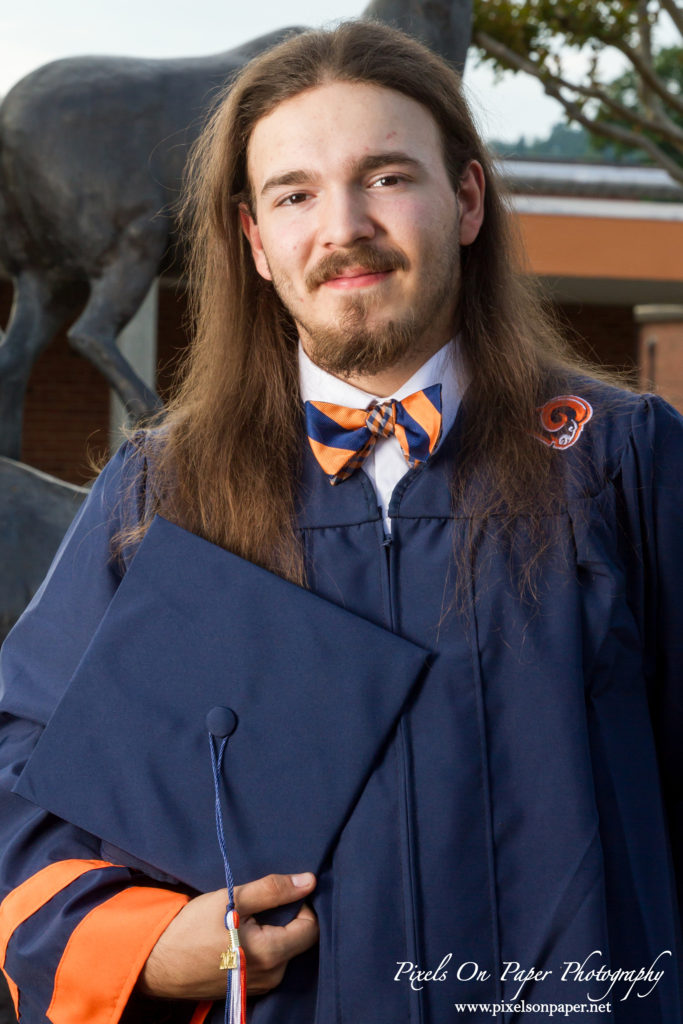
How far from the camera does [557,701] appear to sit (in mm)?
1074

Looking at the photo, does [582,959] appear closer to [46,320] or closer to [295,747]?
[295,747]

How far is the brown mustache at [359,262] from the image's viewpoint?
3.85ft

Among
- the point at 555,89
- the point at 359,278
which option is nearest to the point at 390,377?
the point at 359,278

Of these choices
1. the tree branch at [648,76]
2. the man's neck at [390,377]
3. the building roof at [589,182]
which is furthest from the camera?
the building roof at [589,182]

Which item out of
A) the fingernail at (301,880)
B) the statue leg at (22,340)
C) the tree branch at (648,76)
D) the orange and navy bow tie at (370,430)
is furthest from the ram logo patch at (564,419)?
the tree branch at (648,76)

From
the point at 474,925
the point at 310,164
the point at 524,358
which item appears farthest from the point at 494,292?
the point at 474,925

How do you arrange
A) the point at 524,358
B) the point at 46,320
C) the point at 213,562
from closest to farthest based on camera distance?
the point at 213,562 < the point at 524,358 < the point at 46,320

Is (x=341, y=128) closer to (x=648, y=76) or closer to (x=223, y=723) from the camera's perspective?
(x=223, y=723)

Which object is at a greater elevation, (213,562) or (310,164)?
(310,164)

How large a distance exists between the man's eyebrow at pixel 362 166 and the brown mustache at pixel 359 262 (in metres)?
0.09

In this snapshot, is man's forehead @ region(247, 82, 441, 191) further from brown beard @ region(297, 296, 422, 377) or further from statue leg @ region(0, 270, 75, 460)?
statue leg @ region(0, 270, 75, 460)

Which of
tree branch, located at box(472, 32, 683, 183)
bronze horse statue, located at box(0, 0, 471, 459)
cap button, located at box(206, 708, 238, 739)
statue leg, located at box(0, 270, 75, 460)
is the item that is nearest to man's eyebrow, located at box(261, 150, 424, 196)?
cap button, located at box(206, 708, 238, 739)

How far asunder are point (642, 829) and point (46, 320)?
2405 mm

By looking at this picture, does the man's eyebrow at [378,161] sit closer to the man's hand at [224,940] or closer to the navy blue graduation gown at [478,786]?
the navy blue graduation gown at [478,786]
